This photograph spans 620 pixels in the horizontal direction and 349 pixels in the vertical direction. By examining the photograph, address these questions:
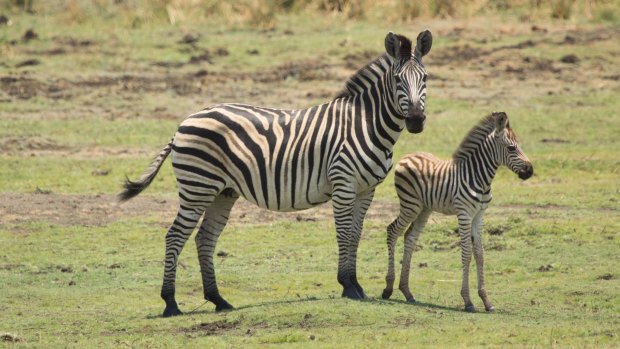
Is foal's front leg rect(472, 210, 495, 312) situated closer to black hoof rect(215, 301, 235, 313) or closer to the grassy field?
the grassy field

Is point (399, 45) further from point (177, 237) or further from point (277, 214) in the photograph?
point (277, 214)

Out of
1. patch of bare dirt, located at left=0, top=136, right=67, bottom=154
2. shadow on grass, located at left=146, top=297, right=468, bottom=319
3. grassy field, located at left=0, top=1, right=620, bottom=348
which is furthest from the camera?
patch of bare dirt, located at left=0, top=136, right=67, bottom=154

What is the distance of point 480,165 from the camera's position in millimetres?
12531

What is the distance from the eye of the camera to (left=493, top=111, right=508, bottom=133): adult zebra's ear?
491 inches

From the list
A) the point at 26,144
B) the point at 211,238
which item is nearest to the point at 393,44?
the point at 211,238

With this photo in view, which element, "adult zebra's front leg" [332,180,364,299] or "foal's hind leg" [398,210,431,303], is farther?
"foal's hind leg" [398,210,431,303]

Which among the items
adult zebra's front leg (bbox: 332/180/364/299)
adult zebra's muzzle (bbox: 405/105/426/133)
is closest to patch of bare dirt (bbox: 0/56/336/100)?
adult zebra's front leg (bbox: 332/180/364/299)

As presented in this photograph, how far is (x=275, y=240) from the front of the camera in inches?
623

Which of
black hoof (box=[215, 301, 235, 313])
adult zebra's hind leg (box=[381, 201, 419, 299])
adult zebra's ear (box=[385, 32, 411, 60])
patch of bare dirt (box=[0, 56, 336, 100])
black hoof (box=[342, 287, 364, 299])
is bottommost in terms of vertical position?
black hoof (box=[215, 301, 235, 313])

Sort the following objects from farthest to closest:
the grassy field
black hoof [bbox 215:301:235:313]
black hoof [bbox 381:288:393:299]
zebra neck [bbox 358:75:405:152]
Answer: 1. black hoof [bbox 381:288:393:299]
2. black hoof [bbox 215:301:235:313]
3. zebra neck [bbox 358:75:405:152]
4. the grassy field

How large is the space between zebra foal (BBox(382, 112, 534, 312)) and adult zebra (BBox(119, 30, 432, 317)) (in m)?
0.65

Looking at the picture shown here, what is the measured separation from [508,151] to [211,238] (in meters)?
2.98

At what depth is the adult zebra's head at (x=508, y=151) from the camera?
1245 cm

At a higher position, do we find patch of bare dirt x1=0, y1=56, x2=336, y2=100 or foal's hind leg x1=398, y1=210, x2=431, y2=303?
patch of bare dirt x1=0, y1=56, x2=336, y2=100
